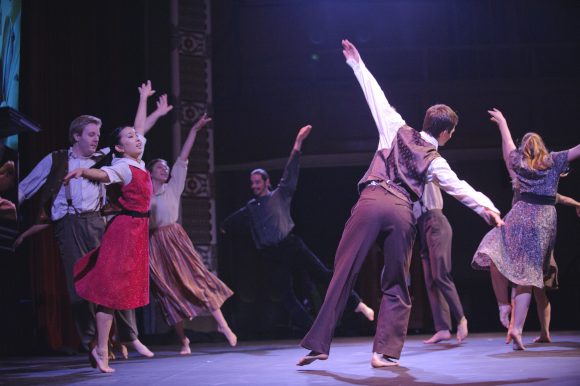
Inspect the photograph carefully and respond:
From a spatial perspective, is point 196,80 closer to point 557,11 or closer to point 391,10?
point 391,10

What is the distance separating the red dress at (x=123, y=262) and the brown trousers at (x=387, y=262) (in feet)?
3.21

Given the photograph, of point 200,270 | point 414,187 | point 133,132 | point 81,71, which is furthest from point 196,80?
point 414,187

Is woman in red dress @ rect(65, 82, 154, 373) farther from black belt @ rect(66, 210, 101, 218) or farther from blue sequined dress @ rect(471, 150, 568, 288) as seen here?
blue sequined dress @ rect(471, 150, 568, 288)

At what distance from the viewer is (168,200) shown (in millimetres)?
5672

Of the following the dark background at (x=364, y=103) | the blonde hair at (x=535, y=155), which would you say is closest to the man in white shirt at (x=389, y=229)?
the blonde hair at (x=535, y=155)

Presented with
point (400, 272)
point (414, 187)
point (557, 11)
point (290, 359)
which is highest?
point (557, 11)

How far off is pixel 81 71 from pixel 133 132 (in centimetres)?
318

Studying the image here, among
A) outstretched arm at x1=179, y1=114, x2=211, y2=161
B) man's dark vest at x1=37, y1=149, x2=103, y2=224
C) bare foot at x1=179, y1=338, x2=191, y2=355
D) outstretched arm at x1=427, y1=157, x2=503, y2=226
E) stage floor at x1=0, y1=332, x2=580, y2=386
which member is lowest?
bare foot at x1=179, y1=338, x2=191, y2=355

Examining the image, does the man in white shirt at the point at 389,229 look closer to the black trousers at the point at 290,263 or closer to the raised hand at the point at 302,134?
the raised hand at the point at 302,134

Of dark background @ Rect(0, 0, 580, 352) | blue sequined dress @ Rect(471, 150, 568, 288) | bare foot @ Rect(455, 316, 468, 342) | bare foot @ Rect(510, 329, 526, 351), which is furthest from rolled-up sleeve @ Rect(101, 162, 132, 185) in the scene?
dark background @ Rect(0, 0, 580, 352)

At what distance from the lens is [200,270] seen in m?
5.64

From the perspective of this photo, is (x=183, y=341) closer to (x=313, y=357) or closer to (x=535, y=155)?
(x=313, y=357)

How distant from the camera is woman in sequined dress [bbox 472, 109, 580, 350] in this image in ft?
14.7

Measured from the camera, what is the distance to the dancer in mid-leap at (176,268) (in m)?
5.49
